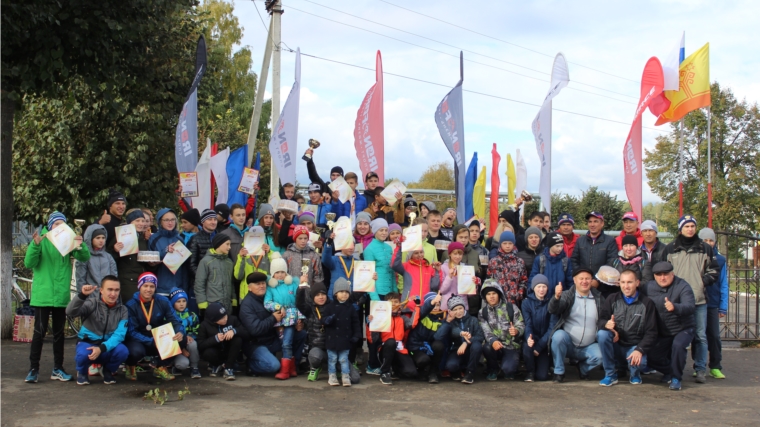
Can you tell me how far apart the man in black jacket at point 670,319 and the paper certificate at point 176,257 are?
5859mm

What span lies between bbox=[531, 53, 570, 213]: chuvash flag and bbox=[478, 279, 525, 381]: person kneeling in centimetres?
310

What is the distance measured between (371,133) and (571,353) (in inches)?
207

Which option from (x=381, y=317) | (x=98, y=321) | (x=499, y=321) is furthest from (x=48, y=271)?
(x=499, y=321)

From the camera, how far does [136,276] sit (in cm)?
874

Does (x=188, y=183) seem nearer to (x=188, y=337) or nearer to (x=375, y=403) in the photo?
(x=188, y=337)

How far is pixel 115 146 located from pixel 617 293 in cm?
1146

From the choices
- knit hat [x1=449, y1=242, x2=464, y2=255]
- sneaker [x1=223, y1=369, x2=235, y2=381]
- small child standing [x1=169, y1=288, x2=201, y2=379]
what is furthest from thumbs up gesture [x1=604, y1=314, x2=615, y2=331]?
small child standing [x1=169, y1=288, x2=201, y2=379]

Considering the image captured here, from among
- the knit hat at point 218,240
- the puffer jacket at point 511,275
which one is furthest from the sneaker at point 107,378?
the puffer jacket at point 511,275

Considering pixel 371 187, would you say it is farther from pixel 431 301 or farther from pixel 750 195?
pixel 750 195

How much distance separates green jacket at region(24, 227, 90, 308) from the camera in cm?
801

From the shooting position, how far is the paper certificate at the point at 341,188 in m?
10.6

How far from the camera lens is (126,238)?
8508mm

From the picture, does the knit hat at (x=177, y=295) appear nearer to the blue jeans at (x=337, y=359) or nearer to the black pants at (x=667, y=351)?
the blue jeans at (x=337, y=359)

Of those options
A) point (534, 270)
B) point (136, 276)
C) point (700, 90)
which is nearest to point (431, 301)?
point (534, 270)
